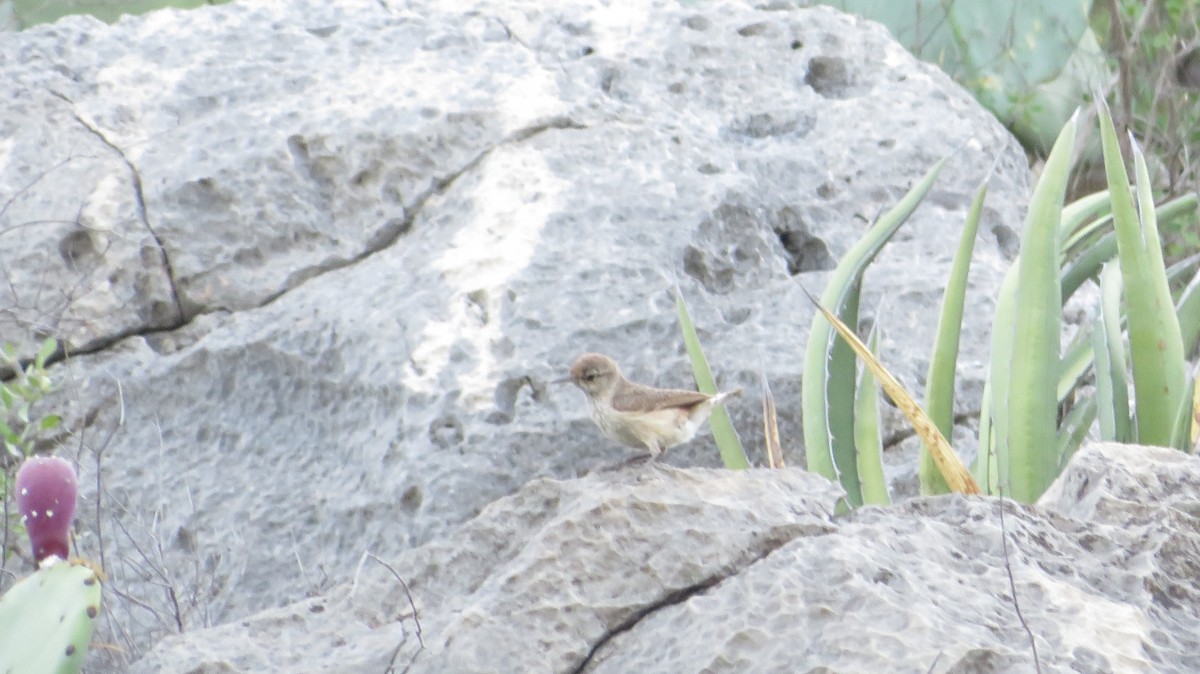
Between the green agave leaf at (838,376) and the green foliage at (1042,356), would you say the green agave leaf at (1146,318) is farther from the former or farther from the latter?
the green agave leaf at (838,376)

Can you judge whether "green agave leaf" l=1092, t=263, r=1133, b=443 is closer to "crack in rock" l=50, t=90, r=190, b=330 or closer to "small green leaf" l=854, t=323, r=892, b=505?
"small green leaf" l=854, t=323, r=892, b=505

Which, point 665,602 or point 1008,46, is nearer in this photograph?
point 665,602

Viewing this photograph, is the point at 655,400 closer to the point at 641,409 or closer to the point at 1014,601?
the point at 641,409

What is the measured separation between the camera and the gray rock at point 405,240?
3.32 meters

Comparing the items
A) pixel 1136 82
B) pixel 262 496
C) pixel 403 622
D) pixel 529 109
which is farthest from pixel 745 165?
pixel 1136 82

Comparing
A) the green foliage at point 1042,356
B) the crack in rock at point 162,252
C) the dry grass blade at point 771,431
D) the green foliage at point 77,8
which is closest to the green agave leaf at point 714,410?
the dry grass blade at point 771,431

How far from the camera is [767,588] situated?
6.67 feet

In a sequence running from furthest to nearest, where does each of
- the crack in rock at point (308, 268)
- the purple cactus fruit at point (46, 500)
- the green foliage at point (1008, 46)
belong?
1. the green foliage at point (1008, 46)
2. the crack in rock at point (308, 268)
3. the purple cactus fruit at point (46, 500)

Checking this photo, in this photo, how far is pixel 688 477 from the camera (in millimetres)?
2424

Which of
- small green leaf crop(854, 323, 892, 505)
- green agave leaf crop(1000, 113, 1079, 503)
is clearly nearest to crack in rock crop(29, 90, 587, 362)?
small green leaf crop(854, 323, 892, 505)

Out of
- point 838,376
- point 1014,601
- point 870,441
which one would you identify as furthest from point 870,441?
point 1014,601

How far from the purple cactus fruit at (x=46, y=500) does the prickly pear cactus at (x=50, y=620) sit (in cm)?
6

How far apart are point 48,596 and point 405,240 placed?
5.83 feet

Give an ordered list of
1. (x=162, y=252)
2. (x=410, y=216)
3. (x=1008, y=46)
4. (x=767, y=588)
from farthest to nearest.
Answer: (x=1008, y=46) → (x=410, y=216) → (x=162, y=252) → (x=767, y=588)
